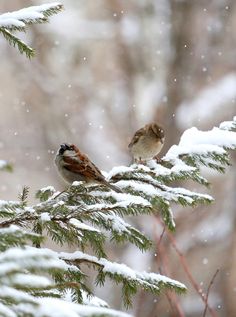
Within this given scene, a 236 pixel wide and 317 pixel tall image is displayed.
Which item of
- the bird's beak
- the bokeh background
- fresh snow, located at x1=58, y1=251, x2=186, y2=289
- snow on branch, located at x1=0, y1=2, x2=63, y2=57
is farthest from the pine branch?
the bokeh background

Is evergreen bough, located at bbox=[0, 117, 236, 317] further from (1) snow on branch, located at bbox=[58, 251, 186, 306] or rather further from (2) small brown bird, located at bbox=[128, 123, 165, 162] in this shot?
(2) small brown bird, located at bbox=[128, 123, 165, 162]

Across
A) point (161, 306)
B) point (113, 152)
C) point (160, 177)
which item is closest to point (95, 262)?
point (160, 177)

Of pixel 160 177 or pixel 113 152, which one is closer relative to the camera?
pixel 160 177

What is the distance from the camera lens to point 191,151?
9.13 ft

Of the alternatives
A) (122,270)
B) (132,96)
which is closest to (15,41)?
(122,270)

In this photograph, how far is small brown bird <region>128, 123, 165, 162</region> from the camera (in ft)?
19.3

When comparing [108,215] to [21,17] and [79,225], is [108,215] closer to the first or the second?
[79,225]

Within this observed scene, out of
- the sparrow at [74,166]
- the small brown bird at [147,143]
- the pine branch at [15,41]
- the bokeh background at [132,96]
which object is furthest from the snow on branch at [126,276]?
the bokeh background at [132,96]

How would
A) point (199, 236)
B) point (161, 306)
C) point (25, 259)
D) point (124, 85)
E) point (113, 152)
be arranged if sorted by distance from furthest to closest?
point (124, 85), point (113, 152), point (199, 236), point (161, 306), point (25, 259)

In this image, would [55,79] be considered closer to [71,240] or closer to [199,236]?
[199,236]

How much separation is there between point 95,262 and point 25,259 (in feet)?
3.13

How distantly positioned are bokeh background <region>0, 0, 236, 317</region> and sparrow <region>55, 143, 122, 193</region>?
7.86 metres

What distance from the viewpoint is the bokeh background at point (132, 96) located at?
13078mm

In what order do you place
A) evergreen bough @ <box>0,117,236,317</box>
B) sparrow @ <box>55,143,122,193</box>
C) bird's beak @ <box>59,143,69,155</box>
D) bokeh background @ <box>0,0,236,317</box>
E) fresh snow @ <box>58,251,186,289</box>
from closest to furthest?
1. evergreen bough @ <box>0,117,236,317</box>
2. fresh snow @ <box>58,251,186,289</box>
3. sparrow @ <box>55,143,122,193</box>
4. bird's beak @ <box>59,143,69,155</box>
5. bokeh background @ <box>0,0,236,317</box>
